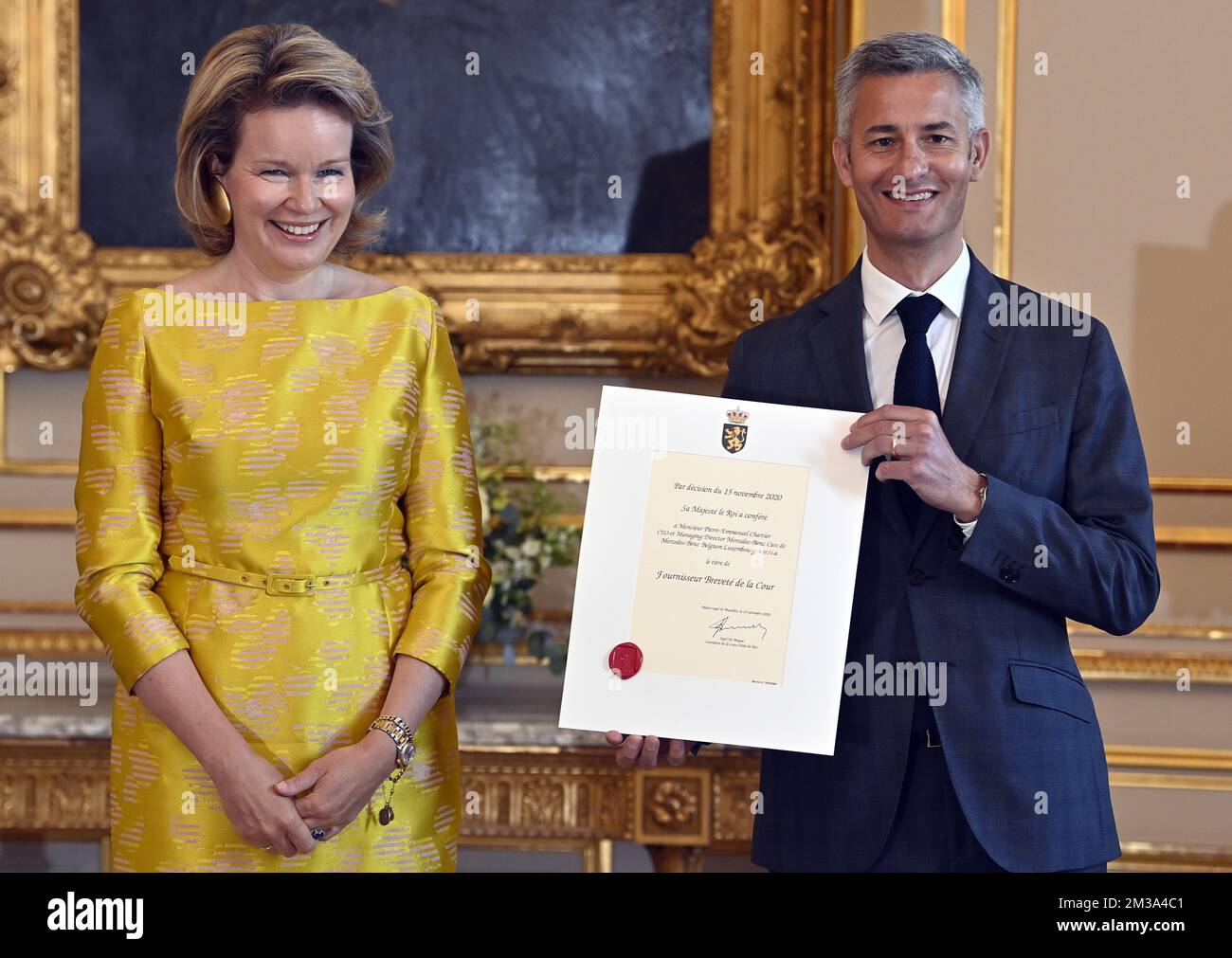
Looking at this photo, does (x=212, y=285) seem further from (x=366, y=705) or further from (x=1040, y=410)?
(x=1040, y=410)

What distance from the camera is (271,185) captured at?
185 cm

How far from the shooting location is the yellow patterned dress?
72.2 inches

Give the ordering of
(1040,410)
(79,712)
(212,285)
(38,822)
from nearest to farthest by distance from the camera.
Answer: (1040,410) < (212,285) < (38,822) < (79,712)

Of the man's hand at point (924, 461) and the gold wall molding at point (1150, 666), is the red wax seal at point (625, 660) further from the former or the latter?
the gold wall molding at point (1150, 666)

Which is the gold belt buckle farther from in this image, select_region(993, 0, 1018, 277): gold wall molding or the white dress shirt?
select_region(993, 0, 1018, 277): gold wall molding

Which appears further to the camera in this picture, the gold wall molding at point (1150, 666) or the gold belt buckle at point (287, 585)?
the gold wall molding at point (1150, 666)

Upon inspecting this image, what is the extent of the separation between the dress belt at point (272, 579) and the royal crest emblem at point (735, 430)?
1.89ft

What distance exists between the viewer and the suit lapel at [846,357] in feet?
6.05

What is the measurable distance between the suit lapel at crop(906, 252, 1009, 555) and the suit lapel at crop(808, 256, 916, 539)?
3cm

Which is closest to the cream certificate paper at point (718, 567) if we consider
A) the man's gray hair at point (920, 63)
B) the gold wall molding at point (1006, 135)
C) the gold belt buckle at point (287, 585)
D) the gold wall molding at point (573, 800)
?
the gold belt buckle at point (287, 585)

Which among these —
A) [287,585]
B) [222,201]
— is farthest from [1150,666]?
[222,201]

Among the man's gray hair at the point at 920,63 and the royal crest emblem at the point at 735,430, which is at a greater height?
the man's gray hair at the point at 920,63

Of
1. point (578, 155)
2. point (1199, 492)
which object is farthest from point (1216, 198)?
point (578, 155)

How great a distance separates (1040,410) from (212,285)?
4.01 feet
